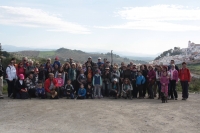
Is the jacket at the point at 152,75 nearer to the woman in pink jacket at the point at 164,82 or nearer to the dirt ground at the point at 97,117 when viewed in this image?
the woman in pink jacket at the point at 164,82

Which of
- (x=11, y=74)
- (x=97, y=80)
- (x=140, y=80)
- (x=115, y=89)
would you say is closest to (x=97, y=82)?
(x=97, y=80)

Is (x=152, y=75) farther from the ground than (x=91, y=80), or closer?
farther from the ground

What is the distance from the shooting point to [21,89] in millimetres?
12109

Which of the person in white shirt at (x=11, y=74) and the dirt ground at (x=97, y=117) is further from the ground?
the person in white shirt at (x=11, y=74)

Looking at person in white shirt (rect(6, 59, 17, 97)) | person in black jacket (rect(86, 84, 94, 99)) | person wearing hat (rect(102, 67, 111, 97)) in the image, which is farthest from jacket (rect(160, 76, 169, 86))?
person in white shirt (rect(6, 59, 17, 97))

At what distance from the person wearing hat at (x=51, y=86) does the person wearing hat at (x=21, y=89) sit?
937 millimetres

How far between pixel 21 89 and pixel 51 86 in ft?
4.45

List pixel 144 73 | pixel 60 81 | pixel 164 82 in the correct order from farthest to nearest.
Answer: pixel 144 73 → pixel 60 81 → pixel 164 82

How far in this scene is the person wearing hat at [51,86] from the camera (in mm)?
12169

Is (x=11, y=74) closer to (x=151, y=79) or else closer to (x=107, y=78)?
(x=107, y=78)

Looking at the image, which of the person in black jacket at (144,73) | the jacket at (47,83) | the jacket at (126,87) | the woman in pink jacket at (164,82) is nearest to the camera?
the woman in pink jacket at (164,82)

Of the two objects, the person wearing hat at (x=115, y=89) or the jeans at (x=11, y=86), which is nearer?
the jeans at (x=11, y=86)

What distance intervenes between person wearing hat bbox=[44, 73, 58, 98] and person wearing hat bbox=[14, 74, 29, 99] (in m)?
0.94

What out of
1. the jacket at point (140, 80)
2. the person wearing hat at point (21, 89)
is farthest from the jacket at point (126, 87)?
the person wearing hat at point (21, 89)
